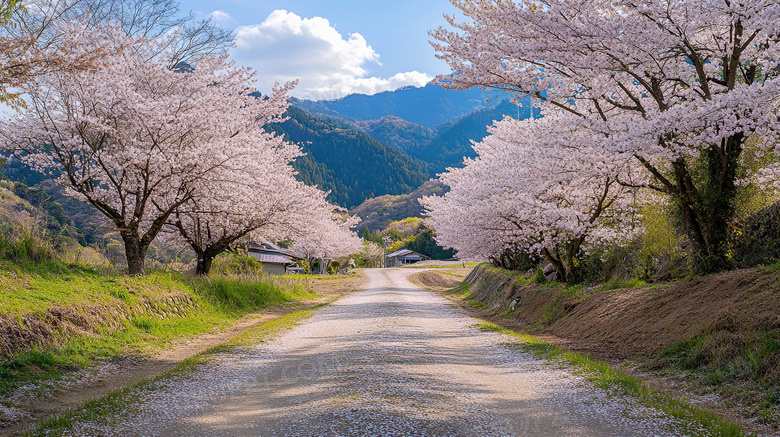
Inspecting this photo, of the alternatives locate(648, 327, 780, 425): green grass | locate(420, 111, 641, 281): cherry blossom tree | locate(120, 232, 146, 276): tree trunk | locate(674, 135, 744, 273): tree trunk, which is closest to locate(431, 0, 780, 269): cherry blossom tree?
locate(674, 135, 744, 273): tree trunk

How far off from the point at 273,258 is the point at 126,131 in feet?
154

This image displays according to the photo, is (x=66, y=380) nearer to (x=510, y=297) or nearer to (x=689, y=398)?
(x=689, y=398)

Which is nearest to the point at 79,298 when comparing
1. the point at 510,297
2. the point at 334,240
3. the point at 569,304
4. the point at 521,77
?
the point at 521,77

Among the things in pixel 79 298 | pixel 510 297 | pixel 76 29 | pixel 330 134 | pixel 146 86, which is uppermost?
pixel 330 134

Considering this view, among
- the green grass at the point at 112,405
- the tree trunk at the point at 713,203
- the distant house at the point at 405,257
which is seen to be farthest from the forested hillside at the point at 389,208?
the green grass at the point at 112,405

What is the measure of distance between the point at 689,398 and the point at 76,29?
15628mm

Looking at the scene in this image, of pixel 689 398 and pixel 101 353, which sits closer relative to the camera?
pixel 689 398

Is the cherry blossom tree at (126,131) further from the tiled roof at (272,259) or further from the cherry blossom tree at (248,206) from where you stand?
the tiled roof at (272,259)

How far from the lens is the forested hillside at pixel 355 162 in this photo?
553ft

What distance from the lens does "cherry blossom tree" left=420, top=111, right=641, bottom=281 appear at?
A: 10.2 m

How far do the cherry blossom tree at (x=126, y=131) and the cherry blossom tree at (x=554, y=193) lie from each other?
801 cm

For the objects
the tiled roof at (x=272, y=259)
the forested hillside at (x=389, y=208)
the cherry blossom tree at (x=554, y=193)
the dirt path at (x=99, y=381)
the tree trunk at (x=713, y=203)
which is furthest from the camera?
the forested hillside at (x=389, y=208)

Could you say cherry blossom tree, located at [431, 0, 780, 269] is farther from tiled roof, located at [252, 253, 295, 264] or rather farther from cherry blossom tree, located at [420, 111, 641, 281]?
tiled roof, located at [252, 253, 295, 264]

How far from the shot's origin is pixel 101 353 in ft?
26.5
